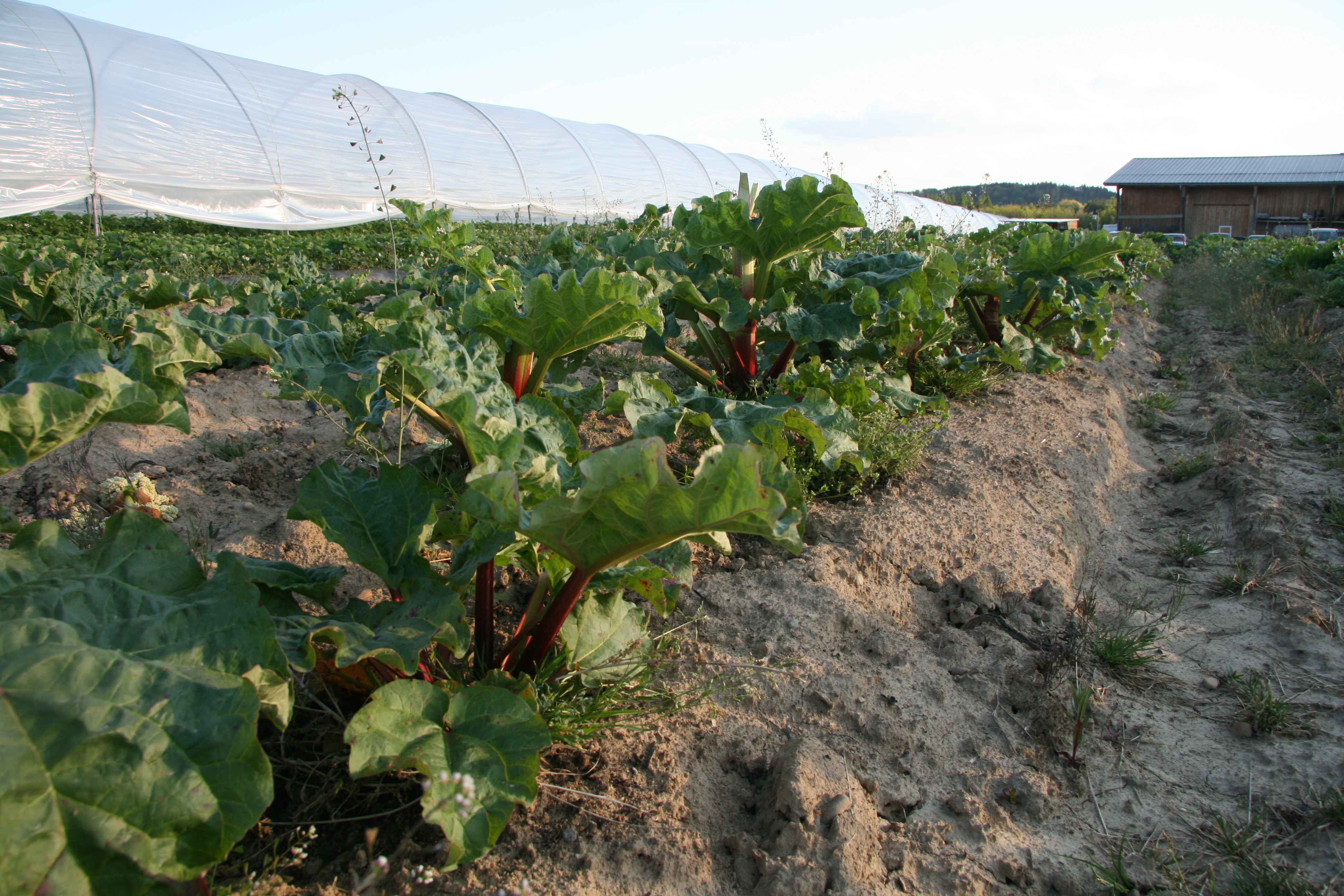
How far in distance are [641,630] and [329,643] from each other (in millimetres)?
715

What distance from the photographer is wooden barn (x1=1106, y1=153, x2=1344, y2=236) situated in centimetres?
3167

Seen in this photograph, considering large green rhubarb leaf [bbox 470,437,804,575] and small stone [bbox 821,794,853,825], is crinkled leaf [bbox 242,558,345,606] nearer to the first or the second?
large green rhubarb leaf [bbox 470,437,804,575]

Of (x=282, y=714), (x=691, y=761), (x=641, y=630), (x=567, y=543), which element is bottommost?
(x=691, y=761)

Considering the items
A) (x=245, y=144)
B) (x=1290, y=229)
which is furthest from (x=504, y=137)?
(x=1290, y=229)

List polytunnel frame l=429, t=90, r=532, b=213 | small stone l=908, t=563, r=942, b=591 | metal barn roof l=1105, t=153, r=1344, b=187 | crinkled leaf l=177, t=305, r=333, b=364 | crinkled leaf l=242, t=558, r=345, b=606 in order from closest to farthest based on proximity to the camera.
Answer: crinkled leaf l=242, t=558, r=345, b=606 → crinkled leaf l=177, t=305, r=333, b=364 → small stone l=908, t=563, r=942, b=591 → polytunnel frame l=429, t=90, r=532, b=213 → metal barn roof l=1105, t=153, r=1344, b=187

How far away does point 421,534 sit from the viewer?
1696 millimetres

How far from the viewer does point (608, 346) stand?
477 centimetres

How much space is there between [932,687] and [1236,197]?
1586 inches

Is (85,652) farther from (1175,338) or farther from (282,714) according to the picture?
(1175,338)

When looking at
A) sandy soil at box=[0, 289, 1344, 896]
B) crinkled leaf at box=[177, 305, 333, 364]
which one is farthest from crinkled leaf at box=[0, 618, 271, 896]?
crinkled leaf at box=[177, 305, 333, 364]

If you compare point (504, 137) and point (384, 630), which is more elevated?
point (504, 137)

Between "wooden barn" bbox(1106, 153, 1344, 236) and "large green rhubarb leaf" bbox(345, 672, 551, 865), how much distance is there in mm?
36668

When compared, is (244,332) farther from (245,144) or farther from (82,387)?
(245,144)

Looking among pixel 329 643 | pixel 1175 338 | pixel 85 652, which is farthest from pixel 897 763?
pixel 1175 338
